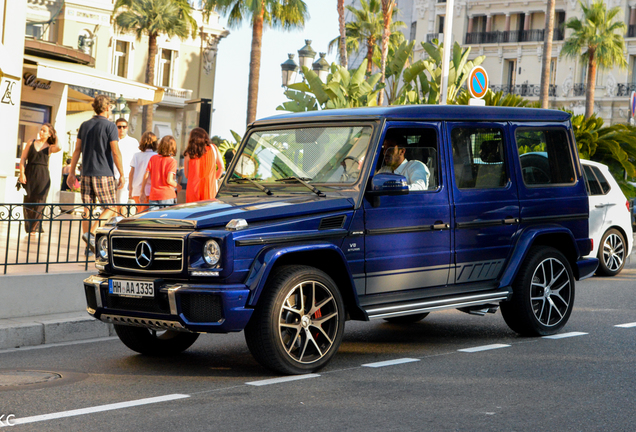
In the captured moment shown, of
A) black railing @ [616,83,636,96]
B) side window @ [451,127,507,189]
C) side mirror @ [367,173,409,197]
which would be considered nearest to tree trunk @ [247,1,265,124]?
side window @ [451,127,507,189]

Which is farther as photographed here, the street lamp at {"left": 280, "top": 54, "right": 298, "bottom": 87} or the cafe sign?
the street lamp at {"left": 280, "top": 54, "right": 298, "bottom": 87}

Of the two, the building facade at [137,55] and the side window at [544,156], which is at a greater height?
the building facade at [137,55]

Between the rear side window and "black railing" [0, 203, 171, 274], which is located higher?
the rear side window

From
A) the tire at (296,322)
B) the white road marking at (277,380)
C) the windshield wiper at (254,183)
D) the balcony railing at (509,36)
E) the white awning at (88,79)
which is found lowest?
the white road marking at (277,380)

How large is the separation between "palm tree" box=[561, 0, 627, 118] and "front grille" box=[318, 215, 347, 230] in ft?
167

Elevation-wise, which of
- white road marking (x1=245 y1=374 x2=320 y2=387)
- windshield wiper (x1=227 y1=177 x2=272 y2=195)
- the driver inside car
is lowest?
white road marking (x1=245 y1=374 x2=320 y2=387)

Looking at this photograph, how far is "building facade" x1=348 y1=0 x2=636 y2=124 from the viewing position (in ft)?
188

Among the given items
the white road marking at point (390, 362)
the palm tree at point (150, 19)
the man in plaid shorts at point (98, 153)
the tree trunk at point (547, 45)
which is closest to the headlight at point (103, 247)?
the white road marking at point (390, 362)

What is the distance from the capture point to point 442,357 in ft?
23.7

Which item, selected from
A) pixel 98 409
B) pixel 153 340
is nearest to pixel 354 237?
pixel 153 340

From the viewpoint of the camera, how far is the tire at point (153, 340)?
7191mm

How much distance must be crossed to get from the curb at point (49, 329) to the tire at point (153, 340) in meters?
1.04

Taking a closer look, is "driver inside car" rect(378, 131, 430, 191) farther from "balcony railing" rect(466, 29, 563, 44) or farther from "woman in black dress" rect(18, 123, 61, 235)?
"balcony railing" rect(466, 29, 563, 44)

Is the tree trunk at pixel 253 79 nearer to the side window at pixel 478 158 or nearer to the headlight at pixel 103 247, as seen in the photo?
the side window at pixel 478 158
